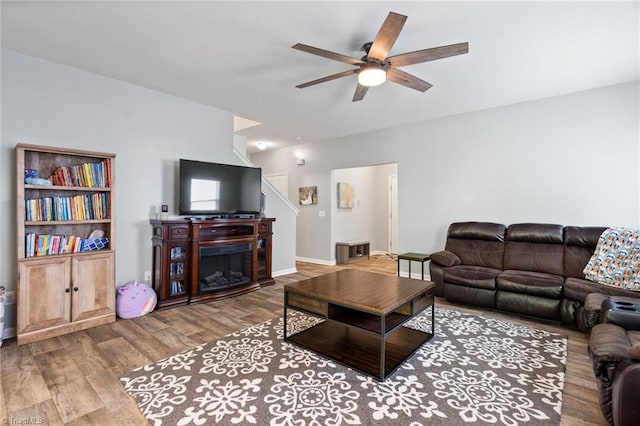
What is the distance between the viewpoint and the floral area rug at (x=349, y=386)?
1.71 metres

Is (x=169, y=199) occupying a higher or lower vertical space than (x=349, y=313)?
higher

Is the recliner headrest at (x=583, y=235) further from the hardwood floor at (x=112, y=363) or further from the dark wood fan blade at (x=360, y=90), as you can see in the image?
the dark wood fan blade at (x=360, y=90)

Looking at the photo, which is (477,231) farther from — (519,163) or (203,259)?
(203,259)

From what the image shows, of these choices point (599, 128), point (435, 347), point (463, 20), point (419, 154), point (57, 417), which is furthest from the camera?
point (419, 154)

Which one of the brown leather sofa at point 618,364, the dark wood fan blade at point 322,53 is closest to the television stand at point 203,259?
the dark wood fan blade at point 322,53

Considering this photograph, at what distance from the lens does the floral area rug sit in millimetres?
1712

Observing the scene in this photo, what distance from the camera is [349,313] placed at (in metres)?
2.41

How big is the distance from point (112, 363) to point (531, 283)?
3.95 metres

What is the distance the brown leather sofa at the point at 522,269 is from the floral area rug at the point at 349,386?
19.2 inches

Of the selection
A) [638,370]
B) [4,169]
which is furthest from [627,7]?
[4,169]

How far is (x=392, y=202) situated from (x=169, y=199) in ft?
18.3

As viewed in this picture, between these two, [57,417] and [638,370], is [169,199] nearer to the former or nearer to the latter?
[57,417]

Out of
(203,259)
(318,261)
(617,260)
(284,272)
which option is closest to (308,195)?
(318,261)

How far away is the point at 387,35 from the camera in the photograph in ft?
7.00
